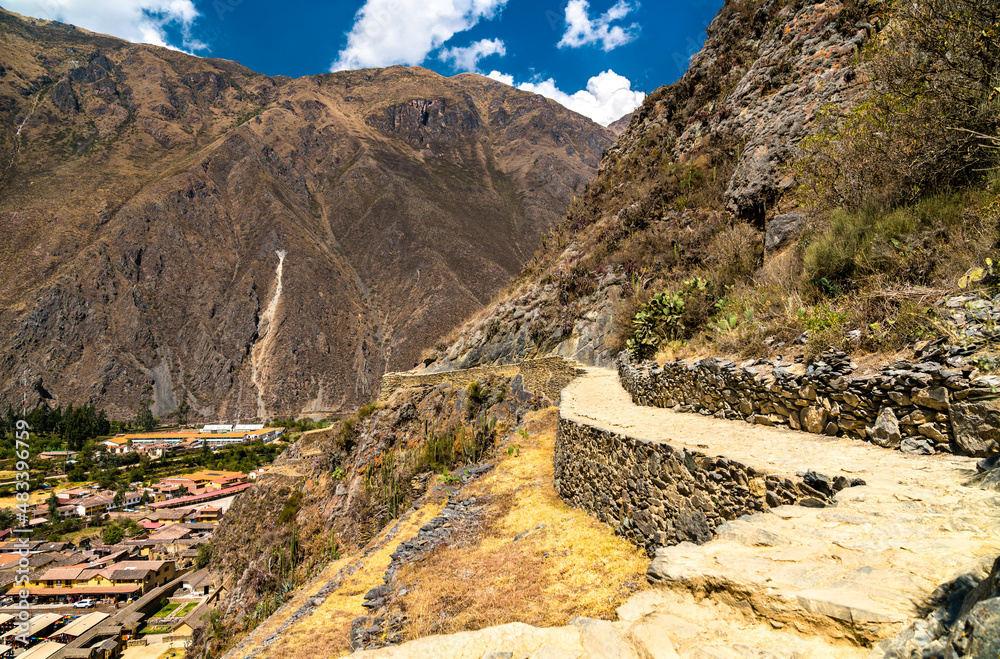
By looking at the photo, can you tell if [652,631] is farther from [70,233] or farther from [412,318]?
[70,233]

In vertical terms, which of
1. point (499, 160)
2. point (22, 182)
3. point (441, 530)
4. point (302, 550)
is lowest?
point (302, 550)

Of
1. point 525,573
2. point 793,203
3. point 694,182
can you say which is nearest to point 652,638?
point 525,573

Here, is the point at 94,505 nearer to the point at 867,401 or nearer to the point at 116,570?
the point at 116,570

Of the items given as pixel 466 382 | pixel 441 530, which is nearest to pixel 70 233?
pixel 466 382

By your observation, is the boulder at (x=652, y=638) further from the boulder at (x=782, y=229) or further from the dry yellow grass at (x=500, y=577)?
the boulder at (x=782, y=229)

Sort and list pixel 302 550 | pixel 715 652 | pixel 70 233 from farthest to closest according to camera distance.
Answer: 1. pixel 70 233
2. pixel 302 550
3. pixel 715 652

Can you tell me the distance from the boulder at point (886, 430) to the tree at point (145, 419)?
9206 cm

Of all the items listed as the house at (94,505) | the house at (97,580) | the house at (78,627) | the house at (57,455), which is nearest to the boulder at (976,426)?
the house at (78,627)

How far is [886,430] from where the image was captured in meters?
4.21

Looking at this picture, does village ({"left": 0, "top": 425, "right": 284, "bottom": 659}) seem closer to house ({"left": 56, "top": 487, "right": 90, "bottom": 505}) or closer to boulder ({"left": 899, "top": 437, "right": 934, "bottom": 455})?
house ({"left": 56, "top": 487, "right": 90, "bottom": 505})

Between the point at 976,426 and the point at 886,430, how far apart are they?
740 millimetres

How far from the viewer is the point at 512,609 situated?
14.2 ft

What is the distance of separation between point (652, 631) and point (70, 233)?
113 metres

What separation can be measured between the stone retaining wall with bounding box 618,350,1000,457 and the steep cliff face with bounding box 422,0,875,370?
458cm
